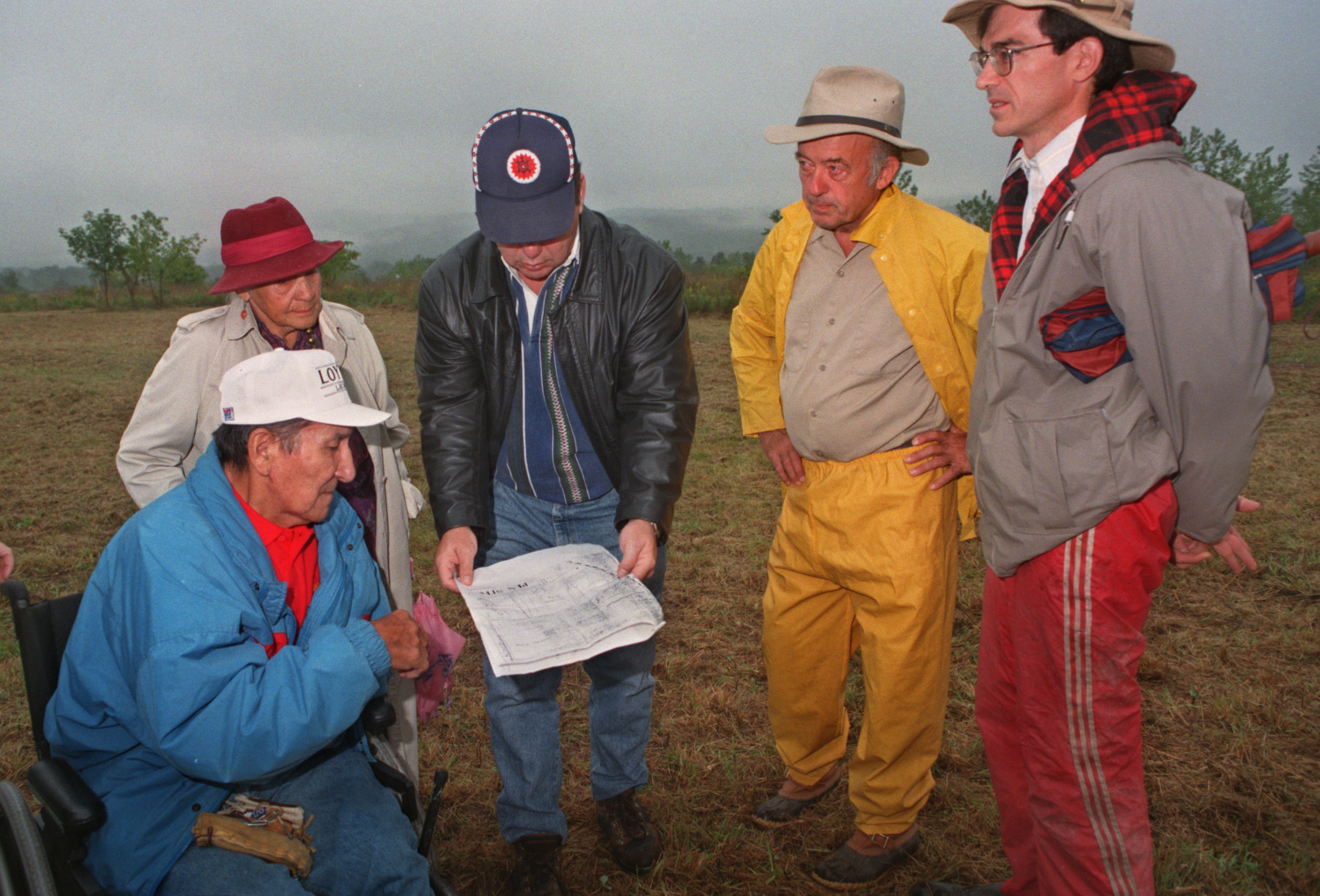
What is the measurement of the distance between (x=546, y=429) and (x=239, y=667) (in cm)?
114

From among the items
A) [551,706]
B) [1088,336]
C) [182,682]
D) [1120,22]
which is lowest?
[551,706]

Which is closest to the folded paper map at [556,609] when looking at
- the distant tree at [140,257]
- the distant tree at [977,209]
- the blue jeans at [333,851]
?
the blue jeans at [333,851]

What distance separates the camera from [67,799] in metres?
1.74

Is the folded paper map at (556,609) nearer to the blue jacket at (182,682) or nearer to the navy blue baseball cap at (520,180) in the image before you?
the blue jacket at (182,682)

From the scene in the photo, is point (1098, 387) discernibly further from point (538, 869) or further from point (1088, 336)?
point (538, 869)

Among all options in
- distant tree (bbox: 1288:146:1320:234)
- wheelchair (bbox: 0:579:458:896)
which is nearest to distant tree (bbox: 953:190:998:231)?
Answer: distant tree (bbox: 1288:146:1320:234)

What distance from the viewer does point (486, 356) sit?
2.72m

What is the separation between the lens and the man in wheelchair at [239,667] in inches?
72.1

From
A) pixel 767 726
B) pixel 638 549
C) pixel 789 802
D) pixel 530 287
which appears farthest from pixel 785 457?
pixel 767 726

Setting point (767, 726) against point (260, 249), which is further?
point (767, 726)

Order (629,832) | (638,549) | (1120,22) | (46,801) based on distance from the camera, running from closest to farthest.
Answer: (46,801) → (1120,22) → (638,549) → (629,832)

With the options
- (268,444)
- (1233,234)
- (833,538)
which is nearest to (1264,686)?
(833,538)

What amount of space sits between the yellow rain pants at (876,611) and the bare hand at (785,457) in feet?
0.11

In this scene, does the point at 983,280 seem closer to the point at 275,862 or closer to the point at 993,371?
the point at 993,371
